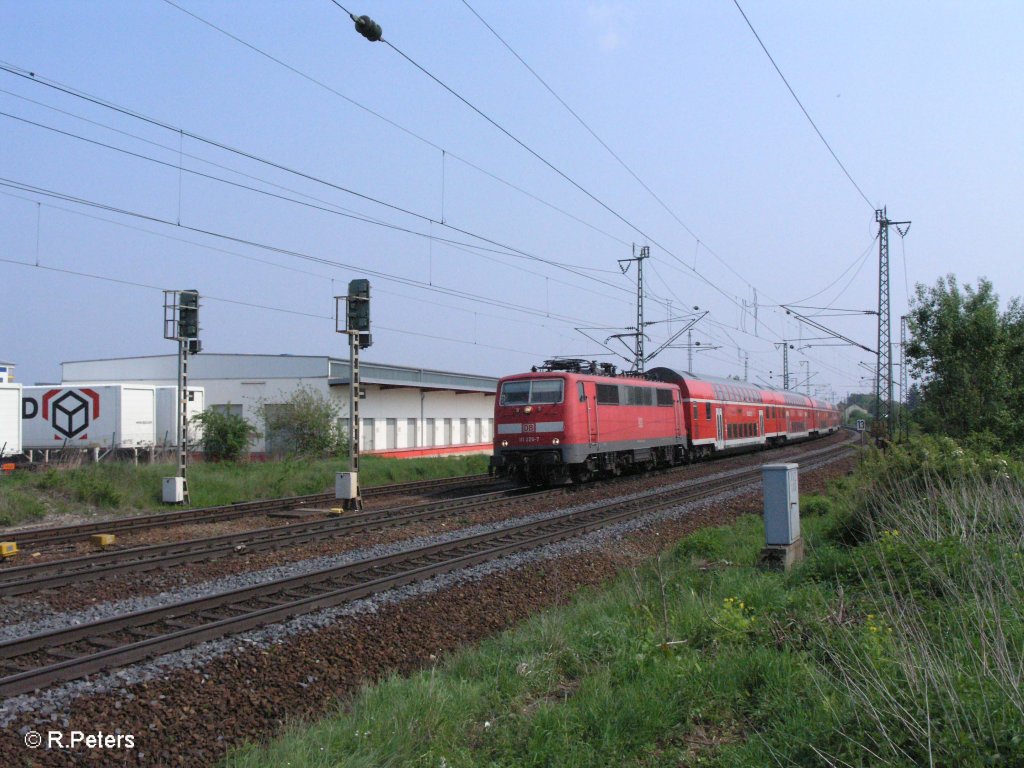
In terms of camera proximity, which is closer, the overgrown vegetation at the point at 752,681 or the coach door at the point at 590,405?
the overgrown vegetation at the point at 752,681

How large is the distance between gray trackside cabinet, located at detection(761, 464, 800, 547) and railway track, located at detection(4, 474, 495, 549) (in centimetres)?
1126

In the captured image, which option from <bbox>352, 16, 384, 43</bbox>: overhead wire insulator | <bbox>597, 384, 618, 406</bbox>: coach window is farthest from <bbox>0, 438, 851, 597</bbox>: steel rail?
<bbox>352, 16, 384, 43</bbox>: overhead wire insulator

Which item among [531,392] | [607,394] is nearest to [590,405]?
[607,394]

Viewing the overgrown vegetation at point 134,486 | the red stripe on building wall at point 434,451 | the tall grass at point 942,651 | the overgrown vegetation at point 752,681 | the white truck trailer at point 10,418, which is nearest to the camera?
the tall grass at point 942,651

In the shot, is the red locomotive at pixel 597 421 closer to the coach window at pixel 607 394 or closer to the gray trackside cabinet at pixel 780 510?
the coach window at pixel 607 394

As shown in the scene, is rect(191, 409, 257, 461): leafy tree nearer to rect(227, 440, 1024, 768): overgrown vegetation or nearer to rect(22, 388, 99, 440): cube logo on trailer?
rect(22, 388, 99, 440): cube logo on trailer

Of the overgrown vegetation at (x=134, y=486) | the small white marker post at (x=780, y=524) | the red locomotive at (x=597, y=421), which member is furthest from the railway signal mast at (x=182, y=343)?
the small white marker post at (x=780, y=524)

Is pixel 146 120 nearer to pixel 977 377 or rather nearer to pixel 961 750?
pixel 961 750

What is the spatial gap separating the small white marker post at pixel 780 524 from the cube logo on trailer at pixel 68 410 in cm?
2918

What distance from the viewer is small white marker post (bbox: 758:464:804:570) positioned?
357 inches

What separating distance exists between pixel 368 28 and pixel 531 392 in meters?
12.5

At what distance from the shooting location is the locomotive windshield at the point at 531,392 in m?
21.0

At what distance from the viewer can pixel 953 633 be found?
5.40m

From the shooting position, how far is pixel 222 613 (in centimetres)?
848
